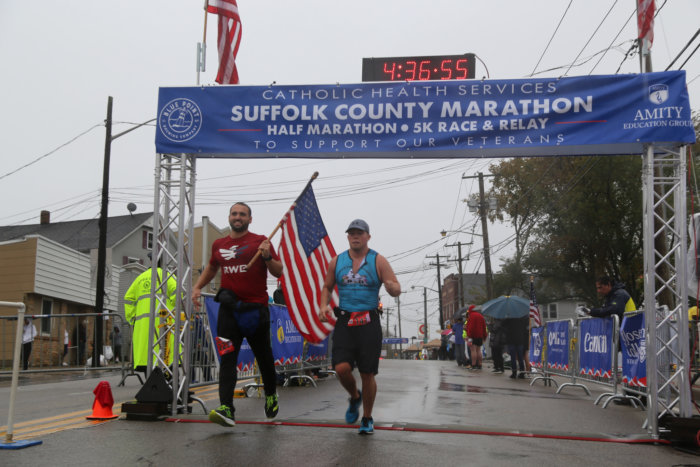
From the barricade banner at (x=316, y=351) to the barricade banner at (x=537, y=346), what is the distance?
5.11 meters

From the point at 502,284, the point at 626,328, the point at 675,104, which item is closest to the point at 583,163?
the point at 502,284

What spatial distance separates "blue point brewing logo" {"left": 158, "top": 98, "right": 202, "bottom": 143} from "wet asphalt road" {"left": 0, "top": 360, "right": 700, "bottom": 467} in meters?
3.06

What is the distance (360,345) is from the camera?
5988 mm

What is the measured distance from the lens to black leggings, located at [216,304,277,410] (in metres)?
6.13

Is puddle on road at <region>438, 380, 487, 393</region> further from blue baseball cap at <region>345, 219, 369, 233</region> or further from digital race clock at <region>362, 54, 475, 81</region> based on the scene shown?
blue baseball cap at <region>345, 219, 369, 233</region>

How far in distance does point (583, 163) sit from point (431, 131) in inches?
1047

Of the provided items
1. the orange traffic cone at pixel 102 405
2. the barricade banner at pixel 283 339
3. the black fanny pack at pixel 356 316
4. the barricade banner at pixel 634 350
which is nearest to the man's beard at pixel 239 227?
the black fanny pack at pixel 356 316

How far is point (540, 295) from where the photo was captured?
38.1m

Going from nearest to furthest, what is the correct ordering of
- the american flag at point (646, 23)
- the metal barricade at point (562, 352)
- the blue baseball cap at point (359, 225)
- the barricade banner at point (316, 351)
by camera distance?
the blue baseball cap at point (359, 225), the american flag at point (646, 23), the barricade banner at point (316, 351), the metal barricade at point (562, 352)

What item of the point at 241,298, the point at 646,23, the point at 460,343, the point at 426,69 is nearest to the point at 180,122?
the point at 241,298

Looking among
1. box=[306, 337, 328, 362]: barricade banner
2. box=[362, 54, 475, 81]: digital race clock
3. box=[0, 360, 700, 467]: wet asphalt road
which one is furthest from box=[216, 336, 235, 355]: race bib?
box=[306, 337, 328, 362]: barricade banner

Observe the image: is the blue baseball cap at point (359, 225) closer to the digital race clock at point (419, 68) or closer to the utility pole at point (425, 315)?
the digital race clock at point (419, 68)

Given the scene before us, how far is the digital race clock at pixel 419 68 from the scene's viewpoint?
26.2 ft

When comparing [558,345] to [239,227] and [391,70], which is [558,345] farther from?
[239,227]
